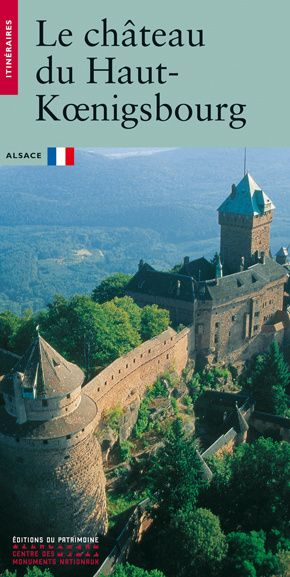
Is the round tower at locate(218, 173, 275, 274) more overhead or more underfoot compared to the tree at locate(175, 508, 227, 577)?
more overhead

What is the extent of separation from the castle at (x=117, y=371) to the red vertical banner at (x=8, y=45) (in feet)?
44.1

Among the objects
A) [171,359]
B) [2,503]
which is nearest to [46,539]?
[2,503]

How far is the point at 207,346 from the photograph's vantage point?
55.8 meters

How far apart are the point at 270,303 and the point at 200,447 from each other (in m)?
18.8

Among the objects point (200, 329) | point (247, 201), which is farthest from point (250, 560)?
point (247, 201)

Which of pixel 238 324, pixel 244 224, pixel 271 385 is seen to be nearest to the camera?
pixel 271 385

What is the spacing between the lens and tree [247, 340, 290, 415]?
52.1 meters

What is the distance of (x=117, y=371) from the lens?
43812mm

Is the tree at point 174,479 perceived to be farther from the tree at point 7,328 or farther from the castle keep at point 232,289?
the castle keep at point 232,289

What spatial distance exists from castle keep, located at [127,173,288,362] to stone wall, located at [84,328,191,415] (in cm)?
258

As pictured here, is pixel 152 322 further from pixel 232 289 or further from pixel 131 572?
pixel 131 572

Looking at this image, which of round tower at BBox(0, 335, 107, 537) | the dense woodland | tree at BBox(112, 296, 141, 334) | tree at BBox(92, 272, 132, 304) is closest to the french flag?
the dense woodland

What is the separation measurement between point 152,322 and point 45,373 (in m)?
18.3

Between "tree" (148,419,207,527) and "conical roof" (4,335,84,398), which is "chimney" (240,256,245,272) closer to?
"tree" (148,419,207,527)
